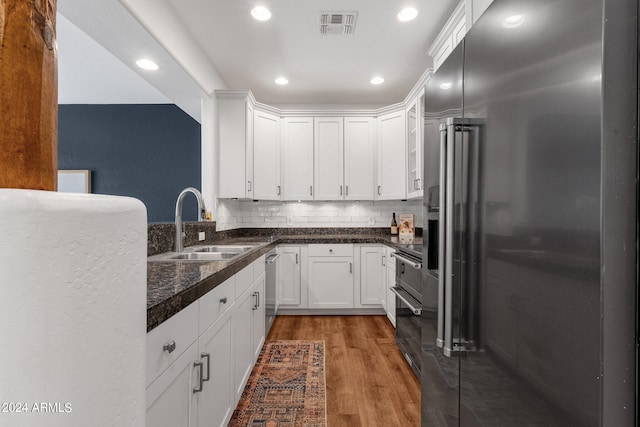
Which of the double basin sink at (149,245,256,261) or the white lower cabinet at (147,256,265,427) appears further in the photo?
the double basin sink at (149,245,256,261)

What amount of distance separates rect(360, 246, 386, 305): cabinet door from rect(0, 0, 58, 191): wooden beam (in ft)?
11.4

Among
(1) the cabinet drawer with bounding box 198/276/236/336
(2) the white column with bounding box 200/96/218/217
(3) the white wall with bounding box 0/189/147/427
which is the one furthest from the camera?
(2) the white column with bounding box 200/96/218/217

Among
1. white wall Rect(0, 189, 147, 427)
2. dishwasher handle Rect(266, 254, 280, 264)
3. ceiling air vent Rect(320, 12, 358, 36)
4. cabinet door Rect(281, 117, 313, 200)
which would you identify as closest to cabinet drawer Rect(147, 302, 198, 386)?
white wall Rect(0, 189, 147, 427)

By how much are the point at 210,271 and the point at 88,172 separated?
4.48 meters

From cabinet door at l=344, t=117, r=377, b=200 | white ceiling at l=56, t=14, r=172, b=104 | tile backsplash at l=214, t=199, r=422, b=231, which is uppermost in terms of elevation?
white ceiling at l=56, t=14, r=172, b=104

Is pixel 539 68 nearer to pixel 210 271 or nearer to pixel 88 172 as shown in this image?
pixel 210 271

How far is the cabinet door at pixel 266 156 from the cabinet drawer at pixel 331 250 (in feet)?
2.61

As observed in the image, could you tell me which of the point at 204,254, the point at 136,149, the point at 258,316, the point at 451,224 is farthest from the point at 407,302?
the point at 136,149

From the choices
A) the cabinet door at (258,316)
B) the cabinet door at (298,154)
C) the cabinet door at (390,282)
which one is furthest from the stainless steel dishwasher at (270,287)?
the cabinet door at (390,282)

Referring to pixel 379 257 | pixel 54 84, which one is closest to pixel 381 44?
pixel 379 257

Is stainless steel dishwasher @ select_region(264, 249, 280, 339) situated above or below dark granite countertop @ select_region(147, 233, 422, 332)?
below

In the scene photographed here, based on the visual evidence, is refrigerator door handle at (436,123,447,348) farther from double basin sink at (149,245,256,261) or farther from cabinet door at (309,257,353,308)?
cabinet door at (309,257,353,308)

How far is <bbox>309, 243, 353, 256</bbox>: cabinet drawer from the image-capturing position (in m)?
3.66

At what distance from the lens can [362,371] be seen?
7.63 feet
